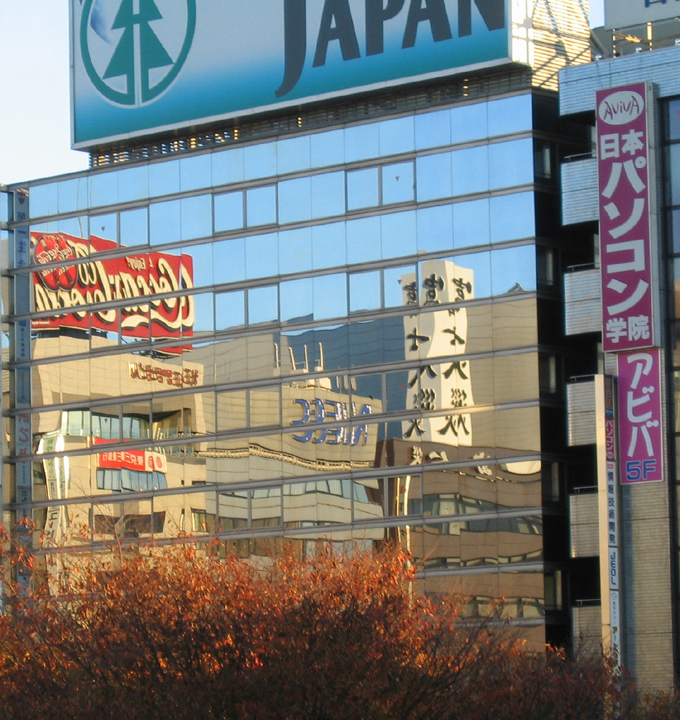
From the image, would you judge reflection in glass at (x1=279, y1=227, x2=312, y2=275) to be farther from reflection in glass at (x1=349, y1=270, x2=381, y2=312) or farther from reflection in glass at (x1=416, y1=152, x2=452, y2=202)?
reflection in glass at (x1=416, y1=152, x2=452, y2=202)

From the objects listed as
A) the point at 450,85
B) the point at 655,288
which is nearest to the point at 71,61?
the point at 450,85

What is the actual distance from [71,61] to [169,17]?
5.30m

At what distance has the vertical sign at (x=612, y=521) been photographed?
5628 centimetres

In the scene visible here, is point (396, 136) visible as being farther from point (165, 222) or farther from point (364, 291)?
point (165, 222)

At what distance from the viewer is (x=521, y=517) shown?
60.8 m

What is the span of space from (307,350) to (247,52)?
12.6 metres

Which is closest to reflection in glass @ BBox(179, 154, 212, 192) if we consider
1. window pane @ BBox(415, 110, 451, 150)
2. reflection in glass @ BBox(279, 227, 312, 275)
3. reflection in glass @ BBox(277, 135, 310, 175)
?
reflection in glass @ BBox(277, 135, 310, 175)

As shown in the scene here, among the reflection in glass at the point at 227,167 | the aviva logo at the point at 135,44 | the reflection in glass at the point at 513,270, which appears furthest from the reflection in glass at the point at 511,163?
the aviva logo at the point at 135,44

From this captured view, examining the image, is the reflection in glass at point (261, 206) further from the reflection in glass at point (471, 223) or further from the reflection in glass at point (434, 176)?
the reflection in glass at point (471, 223)

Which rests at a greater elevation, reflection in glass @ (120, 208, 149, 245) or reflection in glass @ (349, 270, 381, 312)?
reflection in glass @ (120, 208, 149, 245)

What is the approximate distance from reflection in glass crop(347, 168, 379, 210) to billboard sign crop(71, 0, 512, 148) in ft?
10.9

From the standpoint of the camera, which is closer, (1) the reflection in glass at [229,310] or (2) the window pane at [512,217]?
(2) the window pane at [512,217]

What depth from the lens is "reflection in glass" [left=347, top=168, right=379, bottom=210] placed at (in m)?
65.9

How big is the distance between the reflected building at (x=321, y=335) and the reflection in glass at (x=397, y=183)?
0.10 metres
